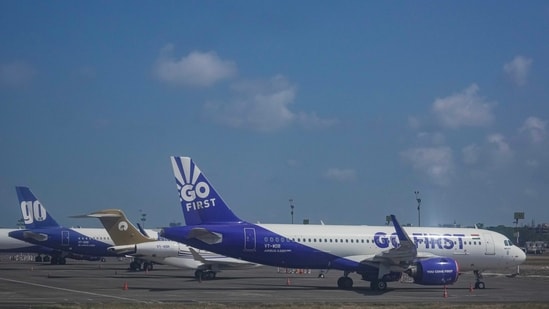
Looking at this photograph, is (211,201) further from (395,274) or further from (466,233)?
(466,233)

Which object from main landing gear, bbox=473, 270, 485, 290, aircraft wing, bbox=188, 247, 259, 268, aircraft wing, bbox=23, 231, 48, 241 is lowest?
main landing gear, bbox=473, 270, 485, 290

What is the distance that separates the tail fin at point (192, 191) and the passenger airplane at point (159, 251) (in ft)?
37.4

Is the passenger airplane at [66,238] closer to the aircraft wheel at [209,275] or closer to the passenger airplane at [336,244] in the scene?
the aircraft wheel at [209,275]

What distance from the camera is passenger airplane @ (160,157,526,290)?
37.5 metres

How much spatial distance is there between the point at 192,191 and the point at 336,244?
8.40 meters

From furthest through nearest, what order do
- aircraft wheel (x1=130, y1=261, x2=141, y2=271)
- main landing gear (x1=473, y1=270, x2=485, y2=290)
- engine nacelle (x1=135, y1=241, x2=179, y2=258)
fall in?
aircraft wheel (x1=130, y1=261, x2=141, y2=271) → engine nacelle (x1=135, y1=241, x2=179, y2=258) → main landing gear (x1=473, y1=270, x2=485, y2=290)

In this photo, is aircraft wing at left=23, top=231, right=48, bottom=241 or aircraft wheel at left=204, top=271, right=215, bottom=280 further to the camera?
aircraft wing at left=23, top=231, right=48, bottom=241

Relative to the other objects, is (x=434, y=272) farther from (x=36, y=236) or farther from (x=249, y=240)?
(x=36, y=236)

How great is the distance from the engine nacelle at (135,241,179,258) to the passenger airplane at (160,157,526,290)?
16.3 meters

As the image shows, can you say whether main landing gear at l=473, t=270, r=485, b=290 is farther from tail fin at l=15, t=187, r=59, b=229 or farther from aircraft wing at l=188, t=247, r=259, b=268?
tail fin at l=15, t=187, r=59, b=229

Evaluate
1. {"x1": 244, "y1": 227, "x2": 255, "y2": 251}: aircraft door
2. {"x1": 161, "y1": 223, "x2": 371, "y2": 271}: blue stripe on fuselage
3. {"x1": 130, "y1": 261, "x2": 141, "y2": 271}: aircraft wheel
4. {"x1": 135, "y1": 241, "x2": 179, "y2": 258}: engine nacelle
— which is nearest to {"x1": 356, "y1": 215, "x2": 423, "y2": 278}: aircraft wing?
{"x1": 161, "y1": 223, "x2": 371, "y2": 271}: blue stripe on fuselage

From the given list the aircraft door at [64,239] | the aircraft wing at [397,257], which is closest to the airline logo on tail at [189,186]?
the aircraft wing at [397,257]

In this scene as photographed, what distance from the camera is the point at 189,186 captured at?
Answer: 37.9 m

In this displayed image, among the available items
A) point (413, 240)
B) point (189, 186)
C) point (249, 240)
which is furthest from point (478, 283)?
point (189, 186)
